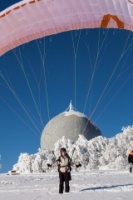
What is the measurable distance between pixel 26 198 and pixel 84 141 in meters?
26.7

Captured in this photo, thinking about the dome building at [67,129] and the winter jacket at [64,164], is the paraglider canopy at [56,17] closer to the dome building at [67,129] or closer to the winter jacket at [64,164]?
the winter jacket at [64,164]

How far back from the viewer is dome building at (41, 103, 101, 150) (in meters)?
39.7

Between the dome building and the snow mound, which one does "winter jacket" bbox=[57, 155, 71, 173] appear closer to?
the snow mound

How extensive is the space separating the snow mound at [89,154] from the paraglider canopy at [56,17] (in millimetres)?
22515

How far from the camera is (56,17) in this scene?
14523mm

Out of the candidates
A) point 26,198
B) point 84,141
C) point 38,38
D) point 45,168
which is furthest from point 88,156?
point 26,198

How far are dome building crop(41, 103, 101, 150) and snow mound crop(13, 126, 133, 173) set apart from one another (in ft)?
4.27

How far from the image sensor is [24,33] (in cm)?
1512

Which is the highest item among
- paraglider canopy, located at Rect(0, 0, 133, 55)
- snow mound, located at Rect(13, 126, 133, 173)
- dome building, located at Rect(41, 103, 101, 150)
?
dome building, located at Rect(41, 103, 101, 150)

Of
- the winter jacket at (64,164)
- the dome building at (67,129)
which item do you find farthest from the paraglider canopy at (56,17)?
the dome building at (67,129)

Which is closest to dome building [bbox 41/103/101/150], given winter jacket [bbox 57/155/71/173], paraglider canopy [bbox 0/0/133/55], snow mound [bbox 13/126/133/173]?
snow mound [bbox 13/126/133/173]

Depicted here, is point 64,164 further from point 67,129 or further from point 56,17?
point 67,129

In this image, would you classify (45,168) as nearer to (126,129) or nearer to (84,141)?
(84,141)

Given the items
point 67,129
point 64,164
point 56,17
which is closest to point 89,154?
point 67,129
